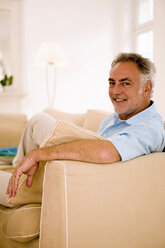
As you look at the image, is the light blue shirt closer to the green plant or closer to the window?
the green plant

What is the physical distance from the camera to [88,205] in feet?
3.98

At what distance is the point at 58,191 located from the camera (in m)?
1.18

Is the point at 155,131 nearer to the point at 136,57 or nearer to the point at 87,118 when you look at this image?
the point at 136,57

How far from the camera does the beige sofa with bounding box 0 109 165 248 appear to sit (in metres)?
1.19

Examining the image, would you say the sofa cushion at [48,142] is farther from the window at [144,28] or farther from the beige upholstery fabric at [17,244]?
the window at [144,28]

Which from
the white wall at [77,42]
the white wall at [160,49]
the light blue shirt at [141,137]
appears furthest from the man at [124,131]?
the white wall at [77,42]

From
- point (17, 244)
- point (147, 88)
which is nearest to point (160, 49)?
point (147, 88)

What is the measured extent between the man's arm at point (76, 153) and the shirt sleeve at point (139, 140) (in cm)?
3

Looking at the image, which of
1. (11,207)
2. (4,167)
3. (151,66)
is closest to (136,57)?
(151,66)

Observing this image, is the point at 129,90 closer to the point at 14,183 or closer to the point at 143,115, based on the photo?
the point at 143,115

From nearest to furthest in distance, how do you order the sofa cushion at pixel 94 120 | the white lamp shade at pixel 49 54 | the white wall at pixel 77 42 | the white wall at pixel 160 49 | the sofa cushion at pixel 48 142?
the sofa cushion at pixel 48 142
the sofa cushion at pixel 94 120
the white wall at pixel 160 49
the white lamp shade at pixel 49 54
the white wall at pixel 77 42

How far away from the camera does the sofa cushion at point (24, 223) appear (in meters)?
1.32

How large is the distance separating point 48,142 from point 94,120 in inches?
46.9

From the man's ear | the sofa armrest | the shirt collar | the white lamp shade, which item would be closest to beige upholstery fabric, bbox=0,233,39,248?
the sofa armrest
